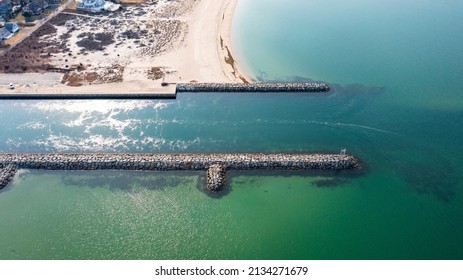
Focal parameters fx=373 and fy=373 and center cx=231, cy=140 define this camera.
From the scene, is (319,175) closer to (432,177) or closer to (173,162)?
(432,177)

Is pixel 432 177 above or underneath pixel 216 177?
above

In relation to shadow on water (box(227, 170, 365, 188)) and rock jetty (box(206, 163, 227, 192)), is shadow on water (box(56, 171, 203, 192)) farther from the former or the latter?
shadow on water (box(227, 170, 365, 188))

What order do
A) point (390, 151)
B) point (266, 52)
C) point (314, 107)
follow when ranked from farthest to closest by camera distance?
point (266, 52)
point (314, 107)
point (390, 151)

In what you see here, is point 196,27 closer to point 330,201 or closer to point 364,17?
point 364,17

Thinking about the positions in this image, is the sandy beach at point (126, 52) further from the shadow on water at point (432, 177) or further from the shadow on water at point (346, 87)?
the shadow on water at point (432, 177)

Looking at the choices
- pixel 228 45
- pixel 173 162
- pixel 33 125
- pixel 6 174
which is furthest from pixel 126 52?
pixel 6 174

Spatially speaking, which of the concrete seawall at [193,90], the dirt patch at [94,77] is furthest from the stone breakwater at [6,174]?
the dirt patch at [94,77]

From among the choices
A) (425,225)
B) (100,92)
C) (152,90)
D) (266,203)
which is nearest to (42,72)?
(100,92)
